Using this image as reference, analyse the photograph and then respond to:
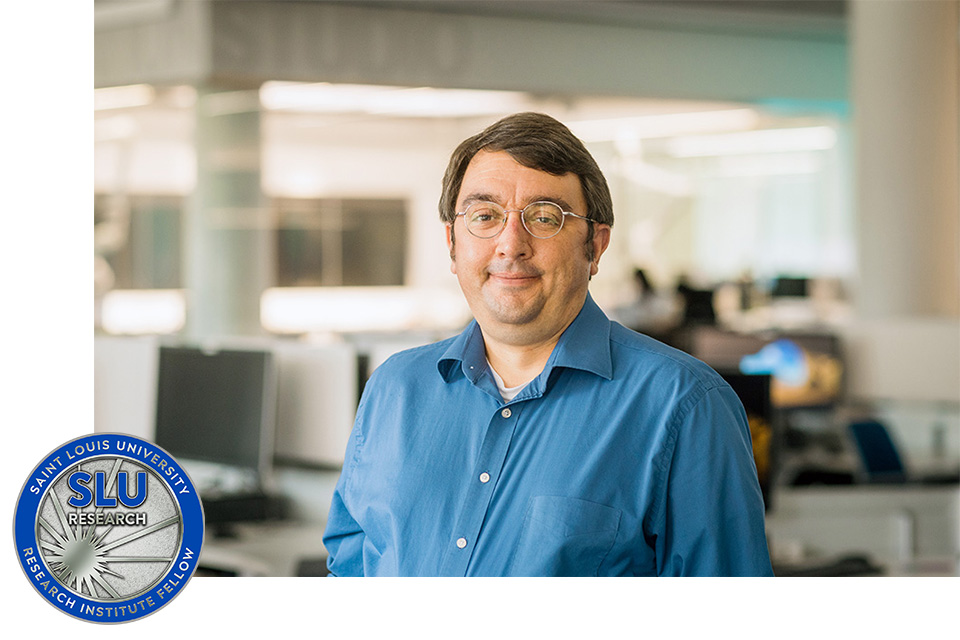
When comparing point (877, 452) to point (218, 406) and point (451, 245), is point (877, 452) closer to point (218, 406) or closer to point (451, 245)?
point (218, 406)

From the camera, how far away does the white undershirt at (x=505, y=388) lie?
1290 millimetres

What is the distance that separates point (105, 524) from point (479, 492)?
0.42 meters

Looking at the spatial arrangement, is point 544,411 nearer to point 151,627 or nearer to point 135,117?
point 151,627

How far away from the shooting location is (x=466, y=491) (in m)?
1.25

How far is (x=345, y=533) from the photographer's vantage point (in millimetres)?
1387

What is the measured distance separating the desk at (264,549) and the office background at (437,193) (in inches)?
0.4

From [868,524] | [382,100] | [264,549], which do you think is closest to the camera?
[264,549]

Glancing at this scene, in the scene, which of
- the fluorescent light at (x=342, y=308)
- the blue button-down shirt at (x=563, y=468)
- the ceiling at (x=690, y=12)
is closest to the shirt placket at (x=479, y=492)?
the blue button-down shirt at (x=563, y=468)

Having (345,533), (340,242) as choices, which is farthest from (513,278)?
(340,242)

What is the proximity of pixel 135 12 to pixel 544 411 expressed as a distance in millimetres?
6319

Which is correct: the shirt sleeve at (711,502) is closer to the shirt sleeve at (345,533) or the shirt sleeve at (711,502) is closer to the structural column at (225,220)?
the shirt sleeve at (345,533)

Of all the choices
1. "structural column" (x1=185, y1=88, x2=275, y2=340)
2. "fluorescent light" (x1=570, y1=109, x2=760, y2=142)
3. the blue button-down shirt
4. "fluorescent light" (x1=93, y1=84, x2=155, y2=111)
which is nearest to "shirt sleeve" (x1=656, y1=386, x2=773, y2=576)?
the blue button-down shirt

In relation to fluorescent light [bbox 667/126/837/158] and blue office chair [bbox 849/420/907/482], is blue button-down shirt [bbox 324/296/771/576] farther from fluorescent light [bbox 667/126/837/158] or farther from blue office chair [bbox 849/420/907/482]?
fluorescent light [bbox 667/126/837/158]

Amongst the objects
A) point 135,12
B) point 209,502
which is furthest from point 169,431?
point 135,12
